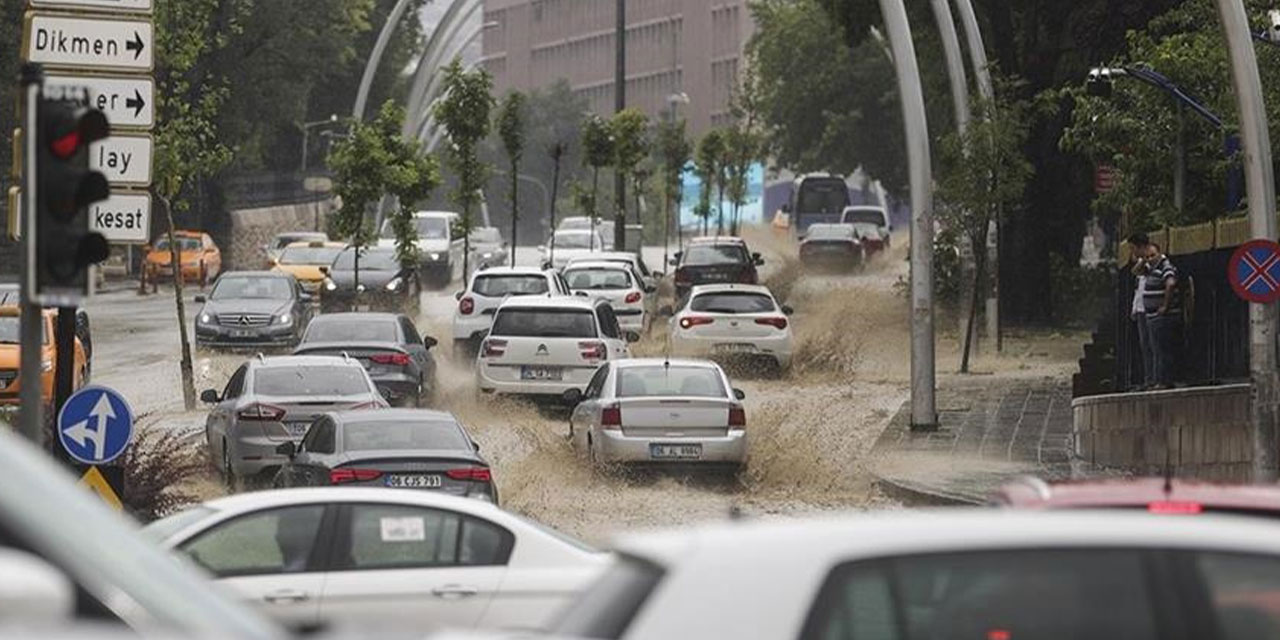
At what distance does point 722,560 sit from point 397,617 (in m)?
7.54

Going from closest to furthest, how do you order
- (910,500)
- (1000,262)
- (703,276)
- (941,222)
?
(910,500) → (941,222) → (1000,262) → (703,276)

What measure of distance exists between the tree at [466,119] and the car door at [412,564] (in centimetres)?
5450

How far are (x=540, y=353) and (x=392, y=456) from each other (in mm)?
16722

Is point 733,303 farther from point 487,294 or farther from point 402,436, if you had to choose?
point 402,436

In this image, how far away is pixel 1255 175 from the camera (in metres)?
28.8

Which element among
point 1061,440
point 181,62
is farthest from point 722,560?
point 181,62

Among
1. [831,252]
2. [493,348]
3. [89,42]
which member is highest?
[89,42]

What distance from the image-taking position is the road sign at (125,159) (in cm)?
2305

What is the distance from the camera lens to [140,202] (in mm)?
23344

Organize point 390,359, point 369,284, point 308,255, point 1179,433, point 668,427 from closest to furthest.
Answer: point 1179,433
point 668,427
point 390,359
point 369,284
point 308,255

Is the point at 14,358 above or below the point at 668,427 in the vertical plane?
above

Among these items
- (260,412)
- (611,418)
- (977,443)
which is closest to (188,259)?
(977,443)

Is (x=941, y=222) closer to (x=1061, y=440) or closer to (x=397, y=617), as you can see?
(x=1061, y=440)

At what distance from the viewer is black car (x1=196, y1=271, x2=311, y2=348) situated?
48750mm
